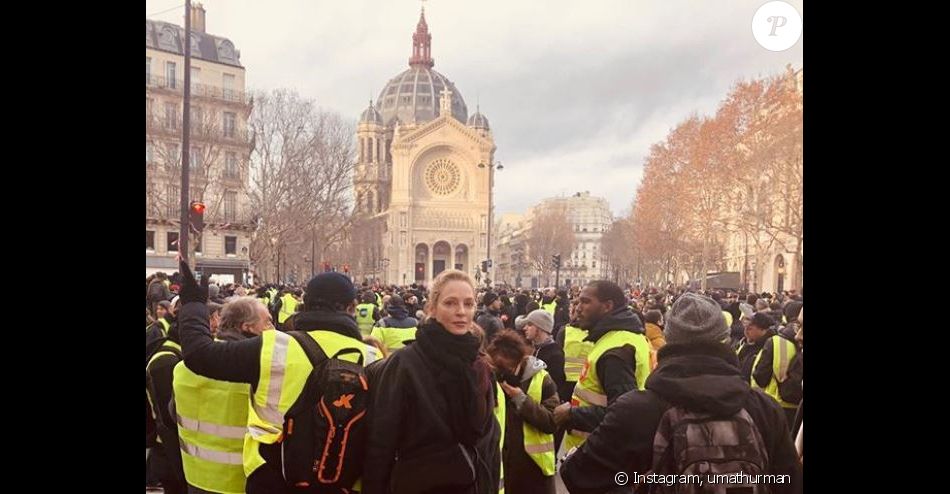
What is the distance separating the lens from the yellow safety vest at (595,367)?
437 cm

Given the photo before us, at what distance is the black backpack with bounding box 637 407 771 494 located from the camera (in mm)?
2840

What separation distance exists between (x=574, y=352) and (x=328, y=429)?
141 inches

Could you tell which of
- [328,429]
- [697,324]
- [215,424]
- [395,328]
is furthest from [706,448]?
[395,328]

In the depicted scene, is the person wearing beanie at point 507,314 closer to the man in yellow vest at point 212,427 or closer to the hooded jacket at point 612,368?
the hooded jacket at point 612,368

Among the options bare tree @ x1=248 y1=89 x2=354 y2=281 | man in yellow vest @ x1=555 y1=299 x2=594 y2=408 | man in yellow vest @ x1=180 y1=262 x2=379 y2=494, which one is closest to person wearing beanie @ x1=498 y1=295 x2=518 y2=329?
man in yellow vest @ x1=555 y1=299 x2=594 y2=408

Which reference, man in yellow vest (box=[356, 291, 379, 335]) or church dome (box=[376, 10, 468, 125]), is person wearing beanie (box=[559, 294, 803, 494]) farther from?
church dome (box=[376, 10, 468, 125])

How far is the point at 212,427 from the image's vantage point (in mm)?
3912

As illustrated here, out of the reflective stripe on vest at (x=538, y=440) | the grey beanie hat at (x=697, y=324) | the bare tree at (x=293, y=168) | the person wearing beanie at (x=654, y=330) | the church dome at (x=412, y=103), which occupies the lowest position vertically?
the reflective stripe on vest at (x=538, y=440)

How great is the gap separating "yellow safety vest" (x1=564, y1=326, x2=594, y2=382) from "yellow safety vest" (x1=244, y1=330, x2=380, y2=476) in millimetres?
3179

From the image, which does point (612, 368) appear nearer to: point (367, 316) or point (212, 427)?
point (212, 427)

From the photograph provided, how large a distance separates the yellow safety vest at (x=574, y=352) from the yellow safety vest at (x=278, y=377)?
318 cm

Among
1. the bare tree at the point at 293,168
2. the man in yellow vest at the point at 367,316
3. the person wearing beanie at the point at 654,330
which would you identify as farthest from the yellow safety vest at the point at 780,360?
the bare tree at the point at 293,168
